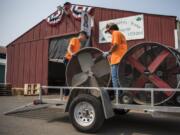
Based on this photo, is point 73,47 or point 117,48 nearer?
point 117,48

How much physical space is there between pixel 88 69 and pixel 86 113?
1.25m

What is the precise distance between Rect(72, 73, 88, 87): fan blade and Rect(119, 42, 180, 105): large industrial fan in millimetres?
949

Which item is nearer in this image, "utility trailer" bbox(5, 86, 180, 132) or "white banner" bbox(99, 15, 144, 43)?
"utility trailer" bbox(5, 86, 180, 132)

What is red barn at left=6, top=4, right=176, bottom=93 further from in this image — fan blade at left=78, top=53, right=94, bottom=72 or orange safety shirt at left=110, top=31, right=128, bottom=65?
fan blade at left=78, top=53, right=94, bottom=72

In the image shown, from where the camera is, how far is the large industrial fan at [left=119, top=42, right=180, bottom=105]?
4.75 m

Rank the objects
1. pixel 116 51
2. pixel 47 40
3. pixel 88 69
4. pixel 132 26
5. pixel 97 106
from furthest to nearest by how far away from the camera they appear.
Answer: pixel 47 40 < pixel 132 26 < pixel 88 69 < pixel 116 51 < pixel 97 106

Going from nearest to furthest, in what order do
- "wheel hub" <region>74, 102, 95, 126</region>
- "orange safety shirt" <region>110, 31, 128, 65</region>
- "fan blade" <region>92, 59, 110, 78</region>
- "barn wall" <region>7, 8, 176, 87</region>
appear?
"wheel hub" <region>74, 102, 95, 126</region>
"orange safety shirt" <region>110, 31, 128, 65</region>
"fan blade" <region>92, 59, 110, 78</region>
"barn wall" <region>7, 8, 176, 87</region>

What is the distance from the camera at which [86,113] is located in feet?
16.0

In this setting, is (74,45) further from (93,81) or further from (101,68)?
(93,81)

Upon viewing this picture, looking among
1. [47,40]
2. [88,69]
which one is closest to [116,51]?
[88,69]

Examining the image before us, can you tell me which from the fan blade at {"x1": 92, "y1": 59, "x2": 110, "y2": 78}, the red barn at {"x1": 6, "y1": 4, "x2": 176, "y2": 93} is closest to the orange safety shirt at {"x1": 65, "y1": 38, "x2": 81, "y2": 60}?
the fan blade at {"x1": 92, "y1": 59, "x2": 110, "y2": 78}

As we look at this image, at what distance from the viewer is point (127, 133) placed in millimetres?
4867


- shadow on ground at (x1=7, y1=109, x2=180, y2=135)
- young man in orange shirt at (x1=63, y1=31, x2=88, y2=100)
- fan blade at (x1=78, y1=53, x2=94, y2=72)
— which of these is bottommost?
shadow on ground at (x1=7, y1=109, x2=180, y2=135)

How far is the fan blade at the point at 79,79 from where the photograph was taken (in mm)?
5645
